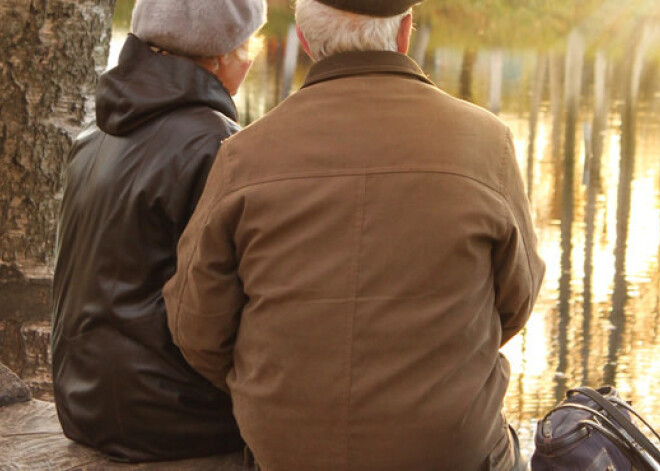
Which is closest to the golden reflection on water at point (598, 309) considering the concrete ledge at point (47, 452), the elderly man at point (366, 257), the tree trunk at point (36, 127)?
the tree trunk at point (36, 127)

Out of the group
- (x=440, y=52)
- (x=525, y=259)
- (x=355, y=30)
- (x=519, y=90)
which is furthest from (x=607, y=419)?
(x=440, y=52)

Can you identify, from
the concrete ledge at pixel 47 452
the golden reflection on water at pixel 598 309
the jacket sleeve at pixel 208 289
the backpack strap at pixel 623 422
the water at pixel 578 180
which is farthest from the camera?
the water at pixel 578 180

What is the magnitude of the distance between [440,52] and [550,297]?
10158 millimetres

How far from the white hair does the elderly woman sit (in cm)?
41

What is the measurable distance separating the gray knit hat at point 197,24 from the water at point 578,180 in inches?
109

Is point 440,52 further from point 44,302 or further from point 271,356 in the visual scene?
point 271,356

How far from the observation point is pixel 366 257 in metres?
2.28

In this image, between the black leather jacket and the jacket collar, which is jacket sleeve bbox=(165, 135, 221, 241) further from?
Result: the jacket collar

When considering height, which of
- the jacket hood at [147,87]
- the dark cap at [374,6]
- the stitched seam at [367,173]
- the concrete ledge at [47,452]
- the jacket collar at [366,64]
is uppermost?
the dark cap at [374,6]

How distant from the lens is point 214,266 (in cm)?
240

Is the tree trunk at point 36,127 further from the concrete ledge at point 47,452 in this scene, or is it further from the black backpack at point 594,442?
Answer: the black backpack at point 594,442

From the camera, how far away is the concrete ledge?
113 inches

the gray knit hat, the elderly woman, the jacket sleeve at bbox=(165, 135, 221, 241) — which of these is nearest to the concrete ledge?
the elderly woman

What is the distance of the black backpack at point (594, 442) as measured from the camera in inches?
99.5
